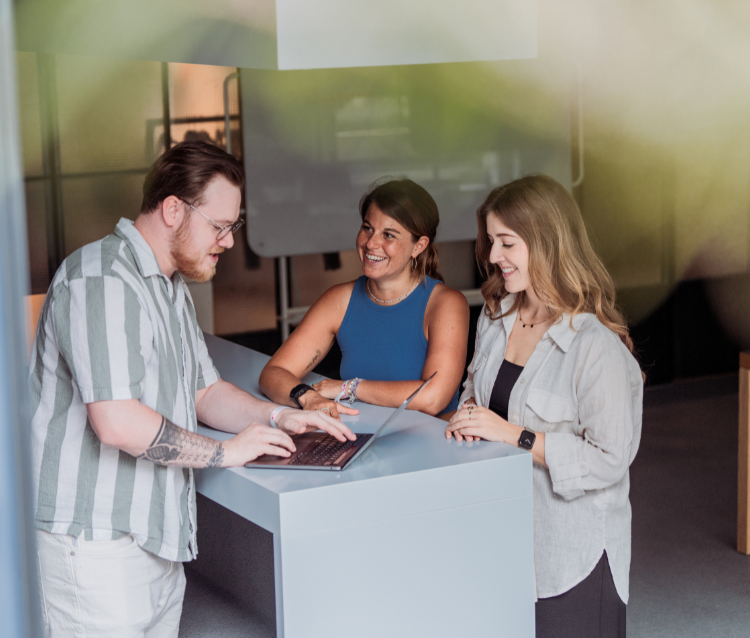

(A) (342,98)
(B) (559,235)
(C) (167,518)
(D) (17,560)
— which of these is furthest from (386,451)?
(A) (342,98)

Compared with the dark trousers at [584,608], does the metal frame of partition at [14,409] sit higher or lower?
higher

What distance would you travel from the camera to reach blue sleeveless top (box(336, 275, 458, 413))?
249cm

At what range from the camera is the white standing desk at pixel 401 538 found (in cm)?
147

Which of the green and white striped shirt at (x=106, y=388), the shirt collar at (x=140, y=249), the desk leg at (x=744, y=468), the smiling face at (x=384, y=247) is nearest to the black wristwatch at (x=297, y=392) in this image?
the smiling face at (x=384, y=247)

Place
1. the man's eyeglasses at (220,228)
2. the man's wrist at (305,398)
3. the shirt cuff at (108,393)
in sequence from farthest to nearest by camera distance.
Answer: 1. the man's wrist at (305,398)
2. the man's eyeglasses at (220,228)
3. the shirt cuff at (108,393)

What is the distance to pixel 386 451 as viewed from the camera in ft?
5.55

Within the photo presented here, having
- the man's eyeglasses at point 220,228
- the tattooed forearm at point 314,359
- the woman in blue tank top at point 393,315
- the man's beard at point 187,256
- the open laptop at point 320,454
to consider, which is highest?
the man's eyeglasses at point 220,228

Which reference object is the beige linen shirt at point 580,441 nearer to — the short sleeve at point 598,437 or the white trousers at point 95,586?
the short sleeve at point 598,437

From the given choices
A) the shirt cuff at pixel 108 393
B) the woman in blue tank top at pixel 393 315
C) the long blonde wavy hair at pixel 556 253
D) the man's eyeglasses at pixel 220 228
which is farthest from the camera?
the woman in blue tank top at pixel 393 315

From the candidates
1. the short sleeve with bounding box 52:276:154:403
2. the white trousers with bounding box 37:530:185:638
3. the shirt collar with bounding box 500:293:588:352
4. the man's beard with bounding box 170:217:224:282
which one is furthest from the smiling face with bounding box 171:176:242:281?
the shirt collar with bounding box 500:293:588:352

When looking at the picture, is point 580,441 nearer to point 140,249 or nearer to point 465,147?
point 140,249

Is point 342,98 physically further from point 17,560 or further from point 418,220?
point 17,560

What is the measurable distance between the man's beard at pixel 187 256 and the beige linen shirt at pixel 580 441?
2.43 feet

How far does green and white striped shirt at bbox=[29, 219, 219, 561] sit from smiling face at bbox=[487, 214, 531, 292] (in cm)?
76
